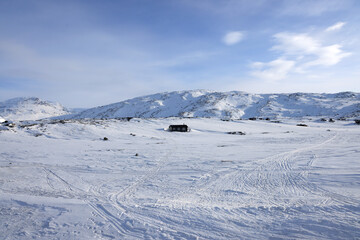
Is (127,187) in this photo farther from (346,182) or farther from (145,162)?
(346,182)

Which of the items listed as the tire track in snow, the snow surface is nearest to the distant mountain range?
the tire track in snow

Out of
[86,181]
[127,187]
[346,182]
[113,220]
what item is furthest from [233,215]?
[86,181]

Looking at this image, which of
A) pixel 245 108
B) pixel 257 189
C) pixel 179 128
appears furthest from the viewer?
pixel 245 108

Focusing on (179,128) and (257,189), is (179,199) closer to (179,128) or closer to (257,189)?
(257,189)

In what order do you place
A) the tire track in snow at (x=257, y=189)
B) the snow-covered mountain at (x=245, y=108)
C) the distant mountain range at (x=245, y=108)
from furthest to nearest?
the snow-covered mountain at (x=245, y=108) → the distant mountain range at (x=245, y=108) → the tire track in snow at (x=257, y=189)

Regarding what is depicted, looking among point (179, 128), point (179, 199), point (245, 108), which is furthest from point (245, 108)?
point (179, 199)

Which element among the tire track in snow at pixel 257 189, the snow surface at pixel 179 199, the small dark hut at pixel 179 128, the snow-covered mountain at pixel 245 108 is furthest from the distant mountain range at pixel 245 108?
the snow surface at pixel 179 199

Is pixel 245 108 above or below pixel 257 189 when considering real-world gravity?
above

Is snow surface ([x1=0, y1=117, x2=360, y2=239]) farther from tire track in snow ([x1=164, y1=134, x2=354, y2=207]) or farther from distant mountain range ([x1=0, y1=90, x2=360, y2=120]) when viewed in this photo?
distant mountain range ([x1=0, y1=90, x2=360, y2=120])

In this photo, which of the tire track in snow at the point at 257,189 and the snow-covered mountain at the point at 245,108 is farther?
the snow-covered mountain at the point at 245,108

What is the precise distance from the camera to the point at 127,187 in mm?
9719

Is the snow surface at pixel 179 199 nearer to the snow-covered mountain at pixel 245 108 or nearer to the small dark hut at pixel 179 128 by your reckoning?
the small dark hut at pixel 179 128

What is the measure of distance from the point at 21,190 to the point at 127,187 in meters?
4.52

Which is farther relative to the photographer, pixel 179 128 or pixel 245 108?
pixel 245 108
